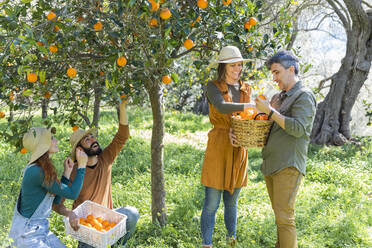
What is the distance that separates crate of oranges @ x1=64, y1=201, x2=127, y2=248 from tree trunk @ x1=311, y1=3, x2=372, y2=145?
601cm

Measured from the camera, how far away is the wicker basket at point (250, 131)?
2.57 metres

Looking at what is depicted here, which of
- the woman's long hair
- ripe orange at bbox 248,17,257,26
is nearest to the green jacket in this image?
ripe orange at bbox 248,17,257,26

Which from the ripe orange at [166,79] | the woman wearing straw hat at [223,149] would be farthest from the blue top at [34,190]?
the woman wearing straw hat at [223,149]

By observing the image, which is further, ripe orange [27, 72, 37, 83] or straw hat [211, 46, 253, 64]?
straw hat [211, 46, 253, 64]

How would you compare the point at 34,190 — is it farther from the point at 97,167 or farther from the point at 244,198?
the point at 244,198

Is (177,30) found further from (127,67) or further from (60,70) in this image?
(60,70)

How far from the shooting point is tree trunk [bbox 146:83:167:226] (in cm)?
333

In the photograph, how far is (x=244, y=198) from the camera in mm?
4465

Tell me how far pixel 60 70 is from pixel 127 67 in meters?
0.68

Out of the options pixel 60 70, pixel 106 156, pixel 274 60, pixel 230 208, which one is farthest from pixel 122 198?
pixel 274 60

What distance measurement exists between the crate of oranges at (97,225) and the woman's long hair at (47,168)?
35cm

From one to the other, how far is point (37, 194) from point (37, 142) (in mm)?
382

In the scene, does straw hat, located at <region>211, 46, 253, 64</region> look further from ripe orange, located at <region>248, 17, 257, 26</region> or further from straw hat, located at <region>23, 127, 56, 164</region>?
straw hat, located at <region>23, 127, 56, 164</region>

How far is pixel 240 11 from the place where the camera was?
2.63 meters
